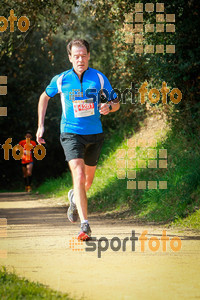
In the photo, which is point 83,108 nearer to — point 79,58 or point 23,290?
point 79,58

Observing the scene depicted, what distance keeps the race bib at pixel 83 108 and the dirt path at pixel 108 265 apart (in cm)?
155

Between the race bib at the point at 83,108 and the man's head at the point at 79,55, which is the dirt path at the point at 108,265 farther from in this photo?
the man's head at the point at 79,55

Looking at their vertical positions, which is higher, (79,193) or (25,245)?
(79,193)

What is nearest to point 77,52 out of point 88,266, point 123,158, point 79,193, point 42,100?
point 42,100

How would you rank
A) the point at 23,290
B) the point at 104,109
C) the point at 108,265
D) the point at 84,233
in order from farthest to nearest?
the point at 104,109 → the point at 84,233 → the point at 108,265 → the point at 23,290

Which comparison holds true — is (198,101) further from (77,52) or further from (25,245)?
(25,245)

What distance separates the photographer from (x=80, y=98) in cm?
678

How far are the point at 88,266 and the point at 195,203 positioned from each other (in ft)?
14.2

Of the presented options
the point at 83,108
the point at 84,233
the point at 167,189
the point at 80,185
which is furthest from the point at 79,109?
the point at 167,189

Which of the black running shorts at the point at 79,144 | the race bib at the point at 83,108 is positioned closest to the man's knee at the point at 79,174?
the black running shorts at the point at 79,144

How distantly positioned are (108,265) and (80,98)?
233cm

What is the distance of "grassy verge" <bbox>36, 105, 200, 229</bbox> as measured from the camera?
9375 mm

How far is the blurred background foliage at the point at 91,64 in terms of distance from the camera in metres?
11.8

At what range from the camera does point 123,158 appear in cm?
1608
